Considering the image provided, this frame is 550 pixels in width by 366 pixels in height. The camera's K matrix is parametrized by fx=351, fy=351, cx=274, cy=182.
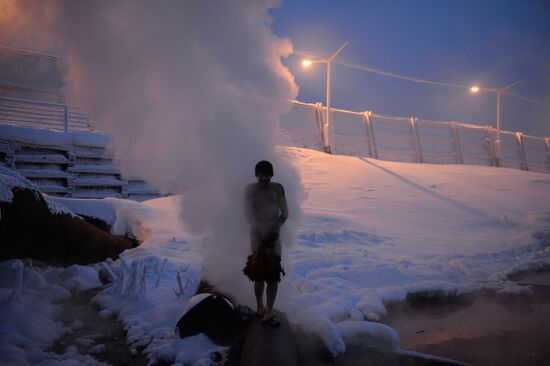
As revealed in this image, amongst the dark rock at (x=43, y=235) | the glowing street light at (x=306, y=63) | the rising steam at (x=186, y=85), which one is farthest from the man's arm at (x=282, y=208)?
the glowing street light at (x=306, y=63)

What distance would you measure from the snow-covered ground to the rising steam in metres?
0.68

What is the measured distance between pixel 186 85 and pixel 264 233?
2098mm

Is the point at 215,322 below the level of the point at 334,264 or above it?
below

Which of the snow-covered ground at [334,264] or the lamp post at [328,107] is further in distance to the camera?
the lamp post at [328,107]

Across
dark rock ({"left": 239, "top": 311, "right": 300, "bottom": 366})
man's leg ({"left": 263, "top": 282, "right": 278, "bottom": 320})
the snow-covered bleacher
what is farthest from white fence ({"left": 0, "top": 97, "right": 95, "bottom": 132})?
dark rock ({"left": 239, "top": 311, "right": 300, "bottom": 366})

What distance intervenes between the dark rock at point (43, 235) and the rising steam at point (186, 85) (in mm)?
1375

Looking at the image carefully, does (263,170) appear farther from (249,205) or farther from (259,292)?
(259,292)

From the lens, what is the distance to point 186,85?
421 cm

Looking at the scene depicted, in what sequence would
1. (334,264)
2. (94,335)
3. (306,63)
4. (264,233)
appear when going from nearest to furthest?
(264,233), (94,335), (334,264), (306,63)

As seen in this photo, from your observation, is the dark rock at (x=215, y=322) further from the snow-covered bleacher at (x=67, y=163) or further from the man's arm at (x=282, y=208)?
the snow-covered bleacher at (x=67, y=163)

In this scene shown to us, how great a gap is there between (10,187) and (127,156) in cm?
135

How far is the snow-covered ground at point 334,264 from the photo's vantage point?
129 inches

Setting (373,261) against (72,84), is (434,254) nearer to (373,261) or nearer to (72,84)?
(373,261)

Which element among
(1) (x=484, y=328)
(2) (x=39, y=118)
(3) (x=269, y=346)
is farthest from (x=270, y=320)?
(2) (x=39, y=118)
